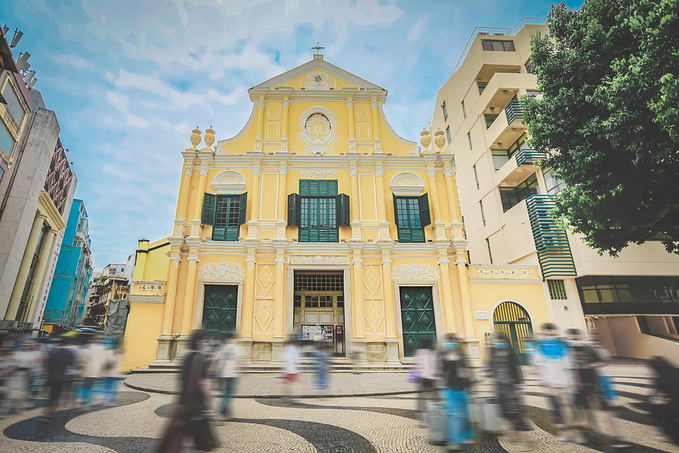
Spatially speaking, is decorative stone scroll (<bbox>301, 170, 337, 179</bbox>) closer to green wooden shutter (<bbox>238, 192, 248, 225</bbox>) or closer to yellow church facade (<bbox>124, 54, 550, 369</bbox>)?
yellow church facade (<bbox>124, 54, 550, 369</bbox>)

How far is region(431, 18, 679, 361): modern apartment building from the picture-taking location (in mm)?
16094

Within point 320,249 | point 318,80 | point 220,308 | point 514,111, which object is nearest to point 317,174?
point 320,249

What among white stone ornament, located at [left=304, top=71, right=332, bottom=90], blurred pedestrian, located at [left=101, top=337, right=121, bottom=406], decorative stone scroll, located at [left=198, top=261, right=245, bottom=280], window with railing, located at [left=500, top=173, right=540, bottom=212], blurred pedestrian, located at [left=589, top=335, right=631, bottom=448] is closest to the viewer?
blurred pedestrian, located at [left=589, top=335, right=631, bottom=448]

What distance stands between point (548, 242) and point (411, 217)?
6637 mm

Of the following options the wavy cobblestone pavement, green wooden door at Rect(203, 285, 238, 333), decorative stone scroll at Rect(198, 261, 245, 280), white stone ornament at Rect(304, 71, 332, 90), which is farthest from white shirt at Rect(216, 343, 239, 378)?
white stone ornament at Rect(304, 71, 332, 90)

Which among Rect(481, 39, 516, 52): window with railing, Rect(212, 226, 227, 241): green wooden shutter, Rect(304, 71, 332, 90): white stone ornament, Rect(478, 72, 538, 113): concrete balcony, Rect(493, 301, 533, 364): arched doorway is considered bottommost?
Rect(493, 301, 533, 364): arched doorway

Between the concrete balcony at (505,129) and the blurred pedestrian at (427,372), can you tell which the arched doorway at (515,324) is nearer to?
the concrete balcony at (505,129)

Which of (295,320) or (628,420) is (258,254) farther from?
(628,420)

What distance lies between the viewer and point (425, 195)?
15.9 m

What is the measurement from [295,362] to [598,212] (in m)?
10.5

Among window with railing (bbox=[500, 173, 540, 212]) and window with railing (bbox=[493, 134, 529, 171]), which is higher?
window with railing (bbox=[493, 134, 529, 171])

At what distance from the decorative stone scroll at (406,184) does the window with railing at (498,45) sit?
13106 millimetres

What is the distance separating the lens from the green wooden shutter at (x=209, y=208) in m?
15.3

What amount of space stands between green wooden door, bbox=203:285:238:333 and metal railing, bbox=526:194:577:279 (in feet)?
44.7
